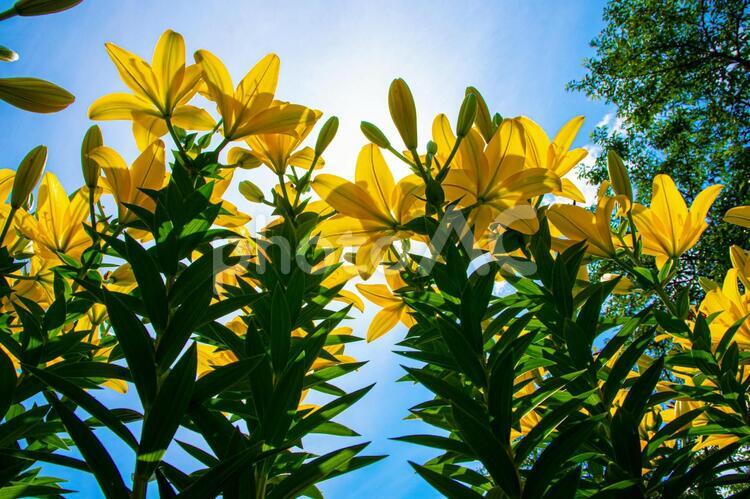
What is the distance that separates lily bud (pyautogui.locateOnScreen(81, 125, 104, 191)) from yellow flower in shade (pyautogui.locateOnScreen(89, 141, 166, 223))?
2.0 inches

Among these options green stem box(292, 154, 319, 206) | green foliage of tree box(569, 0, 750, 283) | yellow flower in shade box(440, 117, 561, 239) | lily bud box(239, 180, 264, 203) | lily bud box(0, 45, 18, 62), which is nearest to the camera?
lily bud box(0, 45, 18, 62)

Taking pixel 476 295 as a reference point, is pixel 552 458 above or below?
below

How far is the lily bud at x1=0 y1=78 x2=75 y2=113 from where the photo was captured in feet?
1.86

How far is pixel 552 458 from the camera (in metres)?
0.42

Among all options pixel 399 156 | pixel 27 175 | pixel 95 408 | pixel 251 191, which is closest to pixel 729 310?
pixel 399 156

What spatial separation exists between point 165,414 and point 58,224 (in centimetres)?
61

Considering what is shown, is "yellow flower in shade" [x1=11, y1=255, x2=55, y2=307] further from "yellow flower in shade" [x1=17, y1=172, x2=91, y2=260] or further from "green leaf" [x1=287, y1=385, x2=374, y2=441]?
"green leaf" [x1=287, y1=385, x2=374, y2=441]

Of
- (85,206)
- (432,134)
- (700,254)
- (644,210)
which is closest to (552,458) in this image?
(432,134)

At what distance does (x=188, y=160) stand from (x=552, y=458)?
566 millimetres

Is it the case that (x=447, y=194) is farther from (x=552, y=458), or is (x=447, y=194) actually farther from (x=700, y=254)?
(x=700, y=254)

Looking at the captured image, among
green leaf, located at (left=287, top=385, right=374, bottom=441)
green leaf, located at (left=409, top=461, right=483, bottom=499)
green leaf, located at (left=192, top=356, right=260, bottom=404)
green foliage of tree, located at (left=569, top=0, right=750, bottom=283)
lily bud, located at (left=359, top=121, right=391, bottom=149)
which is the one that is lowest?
green leaf, located at (left=409, top=461, right=483, bottom=499)

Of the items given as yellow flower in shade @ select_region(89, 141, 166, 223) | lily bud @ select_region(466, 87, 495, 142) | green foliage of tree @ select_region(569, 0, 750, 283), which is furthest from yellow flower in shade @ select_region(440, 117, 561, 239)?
green foliage of tree @ select_region(569, 0, 750, 283)

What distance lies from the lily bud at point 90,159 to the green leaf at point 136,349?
42 cm

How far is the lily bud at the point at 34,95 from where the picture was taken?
0.57 metres
